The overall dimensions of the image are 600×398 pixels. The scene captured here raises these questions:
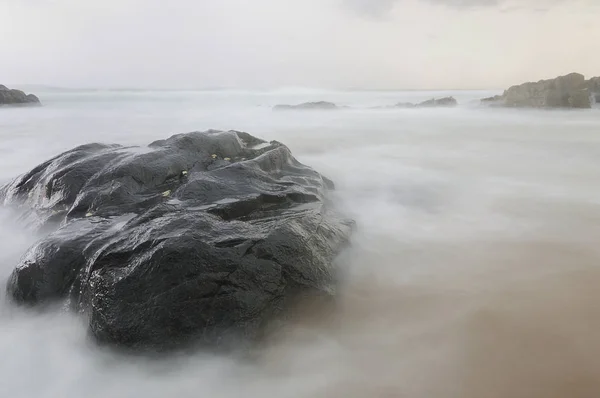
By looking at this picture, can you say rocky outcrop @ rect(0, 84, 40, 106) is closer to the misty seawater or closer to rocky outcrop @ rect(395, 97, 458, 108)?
rocky outcrop @ rect(395, 97, 458, 108)

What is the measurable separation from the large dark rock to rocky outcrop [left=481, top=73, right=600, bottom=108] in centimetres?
2204

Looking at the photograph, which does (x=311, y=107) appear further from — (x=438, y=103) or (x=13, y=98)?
(x=13, y=98)

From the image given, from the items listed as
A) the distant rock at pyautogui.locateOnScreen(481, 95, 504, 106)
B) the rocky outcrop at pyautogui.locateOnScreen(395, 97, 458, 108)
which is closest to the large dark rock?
the distant rock at pyautogui.locateOnScreen(481, 95, 504, 106)

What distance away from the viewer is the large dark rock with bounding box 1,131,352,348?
268 centimetres

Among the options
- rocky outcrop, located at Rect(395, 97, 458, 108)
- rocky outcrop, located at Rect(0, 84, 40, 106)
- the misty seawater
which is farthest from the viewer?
rocky outcrop, located at Rect(395, 97, 458, 108)

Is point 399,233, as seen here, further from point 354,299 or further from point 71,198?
point 71,198

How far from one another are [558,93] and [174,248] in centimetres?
2424

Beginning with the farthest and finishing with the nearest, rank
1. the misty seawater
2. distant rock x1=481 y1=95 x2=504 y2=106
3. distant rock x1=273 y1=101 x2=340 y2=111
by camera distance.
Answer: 1. distant rock x1=273 y1=101 x2=340 y2=111
2. distant rock x1=481 y1=95 x2=504 y2=106
3. the misty seawater

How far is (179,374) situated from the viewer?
2615 mm

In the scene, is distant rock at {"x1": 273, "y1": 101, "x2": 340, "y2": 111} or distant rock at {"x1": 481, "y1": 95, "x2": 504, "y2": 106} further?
distant rock at {"x1": 273, "y1": 101, "x2": 340, "y2": 111}

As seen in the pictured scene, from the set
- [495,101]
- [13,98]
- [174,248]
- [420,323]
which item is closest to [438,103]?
[495,101]

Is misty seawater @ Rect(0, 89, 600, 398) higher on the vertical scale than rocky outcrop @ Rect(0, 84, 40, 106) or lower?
Answer: lower

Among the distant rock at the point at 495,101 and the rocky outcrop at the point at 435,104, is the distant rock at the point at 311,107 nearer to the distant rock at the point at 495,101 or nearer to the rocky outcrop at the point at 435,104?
the rocky outcrop at the point at 435,104

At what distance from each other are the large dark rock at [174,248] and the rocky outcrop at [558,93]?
2204 centimetres
